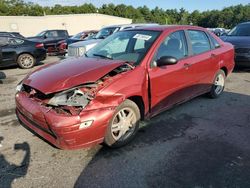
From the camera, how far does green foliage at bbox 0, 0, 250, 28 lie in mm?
54750

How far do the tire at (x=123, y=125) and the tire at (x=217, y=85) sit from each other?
8.87 ft

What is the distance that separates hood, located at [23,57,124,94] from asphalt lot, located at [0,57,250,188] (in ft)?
3.04

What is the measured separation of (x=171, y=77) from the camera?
4.44 metres

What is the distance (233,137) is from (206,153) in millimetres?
752

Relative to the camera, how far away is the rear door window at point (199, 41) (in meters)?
5.07

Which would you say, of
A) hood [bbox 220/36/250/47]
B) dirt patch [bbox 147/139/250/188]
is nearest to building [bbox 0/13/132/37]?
hood [bbox 220/36/250/47]

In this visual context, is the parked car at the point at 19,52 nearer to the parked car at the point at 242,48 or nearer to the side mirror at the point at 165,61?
the parked car at the point at 242,48

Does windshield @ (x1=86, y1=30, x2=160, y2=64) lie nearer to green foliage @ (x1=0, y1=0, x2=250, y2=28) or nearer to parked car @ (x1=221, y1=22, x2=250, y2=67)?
parked car @ (x1=221, y1=22, x2=250, y2=67)

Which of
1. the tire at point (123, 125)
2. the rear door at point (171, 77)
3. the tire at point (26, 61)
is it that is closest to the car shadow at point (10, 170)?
the tire at point (123, 125)

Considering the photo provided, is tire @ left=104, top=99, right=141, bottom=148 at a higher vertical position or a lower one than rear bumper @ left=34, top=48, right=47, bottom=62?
higher

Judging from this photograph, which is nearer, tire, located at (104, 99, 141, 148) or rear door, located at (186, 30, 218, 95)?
tire, located at (104, 99, 141, 148)

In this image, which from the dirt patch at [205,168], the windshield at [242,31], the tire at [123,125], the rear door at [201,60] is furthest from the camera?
the windshield at [242,31]

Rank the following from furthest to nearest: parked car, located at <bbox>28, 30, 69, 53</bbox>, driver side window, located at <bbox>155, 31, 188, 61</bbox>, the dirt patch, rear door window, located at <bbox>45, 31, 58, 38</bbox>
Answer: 1. rear door window, located at <bbox>45, 31, 58, 38</bbox>
2. parked car, located at <bbox>28, 30, 69, 53</bbox>
3. driver side window, located at <bbox>155, 31, 188, 61</bbox>
4. the dirt patch

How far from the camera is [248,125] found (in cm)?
457
